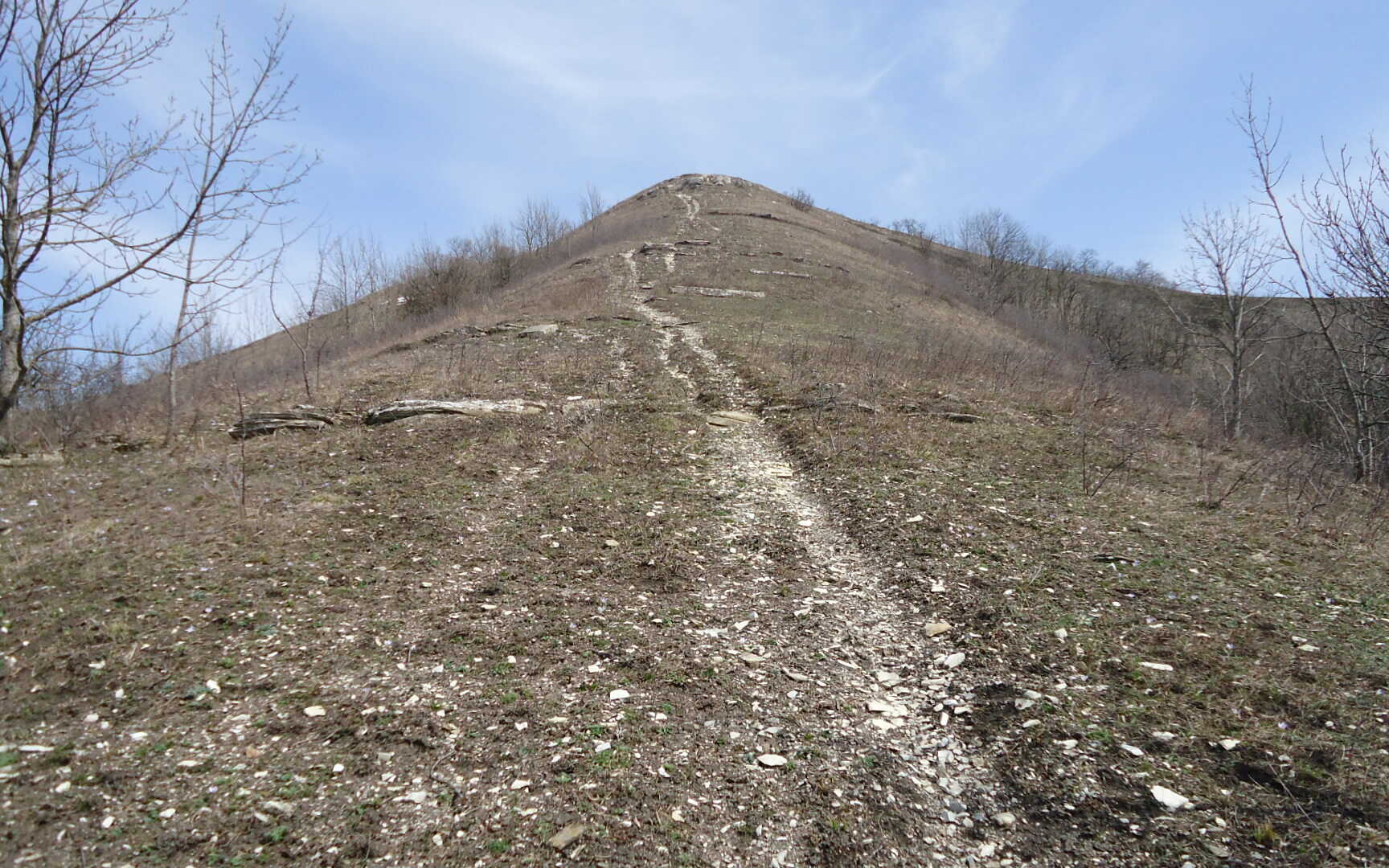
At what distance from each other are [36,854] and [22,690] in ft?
5.98

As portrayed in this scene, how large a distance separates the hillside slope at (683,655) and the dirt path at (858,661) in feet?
0.09

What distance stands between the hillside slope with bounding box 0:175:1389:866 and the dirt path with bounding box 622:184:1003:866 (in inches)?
1.1

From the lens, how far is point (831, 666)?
5031 mm

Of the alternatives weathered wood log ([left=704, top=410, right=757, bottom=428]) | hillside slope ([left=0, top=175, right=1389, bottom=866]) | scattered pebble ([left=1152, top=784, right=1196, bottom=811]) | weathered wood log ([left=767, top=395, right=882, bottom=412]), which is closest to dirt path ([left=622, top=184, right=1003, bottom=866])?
hillside slope ([left=0, top=175, right=1389, bottom=866])

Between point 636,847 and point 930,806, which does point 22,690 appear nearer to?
point 636,847

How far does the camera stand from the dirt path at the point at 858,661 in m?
3.56

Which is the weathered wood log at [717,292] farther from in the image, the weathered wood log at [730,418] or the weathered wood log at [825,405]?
the weathered wood log at [730,418]

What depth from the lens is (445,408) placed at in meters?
11.9

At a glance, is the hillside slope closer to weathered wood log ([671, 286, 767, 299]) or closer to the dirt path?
the dirt path

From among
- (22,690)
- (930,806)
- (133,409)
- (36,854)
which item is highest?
(133,409)

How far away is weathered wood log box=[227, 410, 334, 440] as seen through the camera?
11.1 m

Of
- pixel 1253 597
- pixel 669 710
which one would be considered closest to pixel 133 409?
pixel 669 710

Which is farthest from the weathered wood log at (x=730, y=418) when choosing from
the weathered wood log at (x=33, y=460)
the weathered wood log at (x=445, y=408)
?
the weathered wood log at (x=33, y=460)

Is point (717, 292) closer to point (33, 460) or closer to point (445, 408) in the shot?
point (445, 408)
